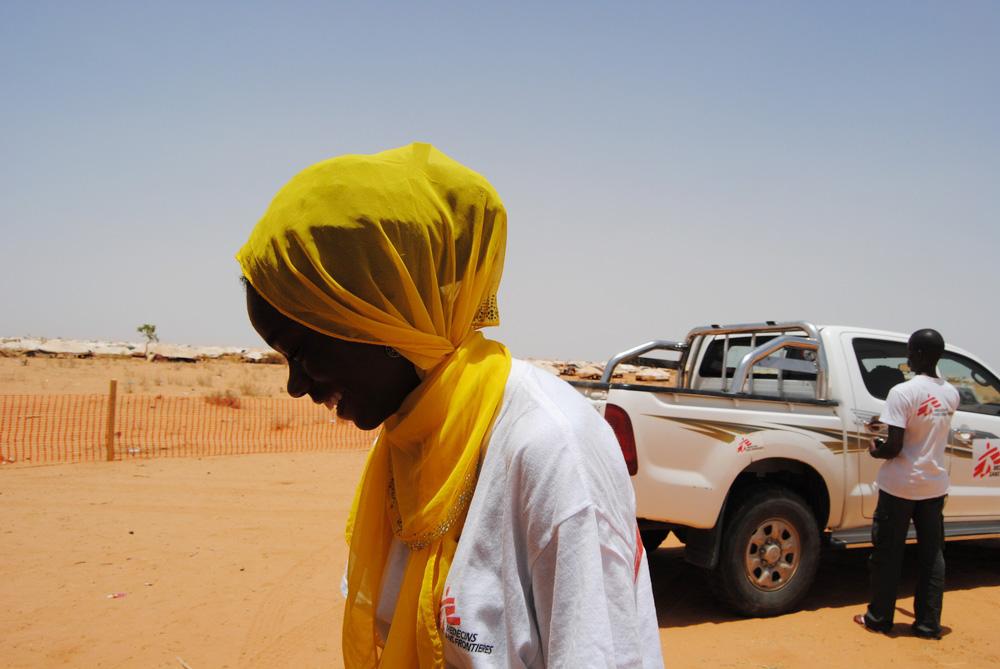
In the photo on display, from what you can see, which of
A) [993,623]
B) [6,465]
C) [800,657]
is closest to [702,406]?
[800,657]

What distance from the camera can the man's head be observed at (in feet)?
17.7

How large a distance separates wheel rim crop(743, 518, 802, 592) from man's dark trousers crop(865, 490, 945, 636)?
58cm

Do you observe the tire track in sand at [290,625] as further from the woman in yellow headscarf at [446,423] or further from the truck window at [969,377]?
the truck window at [969,377]

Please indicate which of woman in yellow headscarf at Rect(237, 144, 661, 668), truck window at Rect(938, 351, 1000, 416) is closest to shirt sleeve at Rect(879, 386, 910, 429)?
truck window at Rect(938, 351, 1000, 416)

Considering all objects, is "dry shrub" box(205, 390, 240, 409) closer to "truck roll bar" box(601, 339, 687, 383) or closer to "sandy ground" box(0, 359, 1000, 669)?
"sandy ground" box(0, 359, 1000, 669)

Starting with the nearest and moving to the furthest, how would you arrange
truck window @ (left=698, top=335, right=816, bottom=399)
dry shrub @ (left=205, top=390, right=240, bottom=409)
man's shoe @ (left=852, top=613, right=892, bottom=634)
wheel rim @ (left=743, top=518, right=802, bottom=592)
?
man's shoe @ (left=852, top=613, right=892, bottom=634), wheel rim @ (left=743, top=518, right=802, bottom=592), truck window @ (left=698, top=335, right=816, bottom=399), dry shrub @ (left=205, top=390, right=240, bottom=409)

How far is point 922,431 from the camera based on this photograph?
17.6 ft

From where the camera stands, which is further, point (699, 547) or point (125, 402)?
point (125, 402)

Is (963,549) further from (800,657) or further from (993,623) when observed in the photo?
(800,657)

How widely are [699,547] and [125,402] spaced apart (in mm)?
Result: 17506

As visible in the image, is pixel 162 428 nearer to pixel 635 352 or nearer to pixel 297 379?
pixel 635 352

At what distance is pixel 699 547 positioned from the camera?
565 cm

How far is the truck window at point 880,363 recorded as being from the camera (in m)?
6.55

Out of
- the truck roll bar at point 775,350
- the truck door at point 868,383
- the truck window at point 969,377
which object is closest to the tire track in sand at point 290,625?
the truck roll bar at point 775,350
